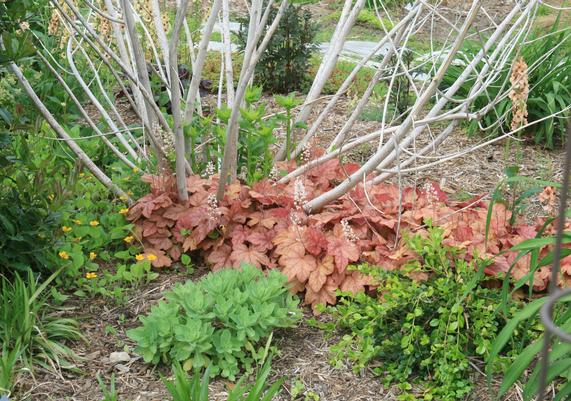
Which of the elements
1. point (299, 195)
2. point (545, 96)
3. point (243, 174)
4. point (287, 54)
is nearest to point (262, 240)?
point (299, 195)

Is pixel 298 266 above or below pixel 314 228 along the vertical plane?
below

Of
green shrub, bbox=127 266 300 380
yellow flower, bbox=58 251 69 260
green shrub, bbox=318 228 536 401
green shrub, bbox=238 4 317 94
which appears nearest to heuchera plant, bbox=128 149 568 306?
green shrub, bbox=318 228 536 401

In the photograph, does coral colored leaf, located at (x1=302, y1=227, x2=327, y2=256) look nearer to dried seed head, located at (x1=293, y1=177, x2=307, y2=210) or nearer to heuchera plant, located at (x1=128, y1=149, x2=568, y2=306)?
heuchera plant, located at (x1=128, y1=149, x2=568, y2=306)

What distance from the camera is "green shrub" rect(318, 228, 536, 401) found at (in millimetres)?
2963

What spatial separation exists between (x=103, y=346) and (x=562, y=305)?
192 centimetres

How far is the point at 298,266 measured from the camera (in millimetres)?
3475

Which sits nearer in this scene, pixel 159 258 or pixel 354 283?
pixel 354 283

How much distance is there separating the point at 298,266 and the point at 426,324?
66 cm

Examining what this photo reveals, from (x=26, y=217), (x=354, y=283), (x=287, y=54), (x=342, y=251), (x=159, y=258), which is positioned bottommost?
(x=159, y=258)

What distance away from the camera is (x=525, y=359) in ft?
8.42

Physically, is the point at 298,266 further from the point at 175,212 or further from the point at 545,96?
the point at 545,96

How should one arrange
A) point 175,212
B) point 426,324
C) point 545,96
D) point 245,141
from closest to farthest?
point 426,324, point 175,212, point 245,141, point 545,96

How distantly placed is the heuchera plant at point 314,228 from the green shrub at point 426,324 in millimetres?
145

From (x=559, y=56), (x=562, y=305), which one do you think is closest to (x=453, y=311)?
(x=562, y=305)
